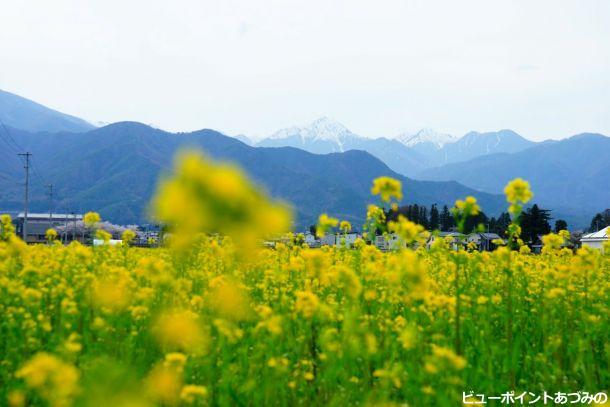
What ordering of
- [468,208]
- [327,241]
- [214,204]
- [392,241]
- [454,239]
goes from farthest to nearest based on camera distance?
1. [327,241]
2. [454,239]
3. [392,241]
4. [468,208]
5. [214,204]

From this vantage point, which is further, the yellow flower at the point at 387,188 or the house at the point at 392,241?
the house at the point at 392,241

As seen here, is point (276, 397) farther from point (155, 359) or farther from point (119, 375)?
point (119, 375)

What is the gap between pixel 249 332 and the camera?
4531 millimetres

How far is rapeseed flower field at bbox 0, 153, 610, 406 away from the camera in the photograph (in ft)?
5.58

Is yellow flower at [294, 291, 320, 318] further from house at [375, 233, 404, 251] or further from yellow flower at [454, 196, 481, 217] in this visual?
house at [375, 233, 404, 251]

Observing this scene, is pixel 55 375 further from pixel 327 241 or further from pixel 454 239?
pixel 327 241

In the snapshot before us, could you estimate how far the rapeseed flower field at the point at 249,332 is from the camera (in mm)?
1702

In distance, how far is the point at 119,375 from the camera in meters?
1.69

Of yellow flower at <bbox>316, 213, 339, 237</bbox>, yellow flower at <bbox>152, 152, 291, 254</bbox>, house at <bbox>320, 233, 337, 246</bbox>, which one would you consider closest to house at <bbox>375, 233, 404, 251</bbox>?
yellow flower at <bbox>316, 213, 339, 237</bbox>

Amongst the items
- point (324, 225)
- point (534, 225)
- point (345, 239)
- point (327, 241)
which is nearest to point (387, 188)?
point (324, 225)

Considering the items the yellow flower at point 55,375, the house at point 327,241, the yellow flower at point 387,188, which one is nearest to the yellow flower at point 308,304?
the yellow flower at point 387,188

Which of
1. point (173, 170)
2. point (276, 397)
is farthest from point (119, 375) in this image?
point (276, 397)

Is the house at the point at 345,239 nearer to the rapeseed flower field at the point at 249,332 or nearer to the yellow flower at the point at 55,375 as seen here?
the rapeseed flower field at the point at 249,332

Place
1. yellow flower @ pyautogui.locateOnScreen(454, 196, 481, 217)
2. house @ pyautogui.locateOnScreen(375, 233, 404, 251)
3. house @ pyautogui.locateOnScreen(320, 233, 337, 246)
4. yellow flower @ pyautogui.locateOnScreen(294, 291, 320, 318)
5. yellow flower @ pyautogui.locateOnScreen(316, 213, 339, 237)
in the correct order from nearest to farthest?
yellow flower @ pyautogui.locateOnScreen(294, 291, 320, 318)
yellow flower @ pyautogui.locateOnScreen(454, 196, 481, 217)
yellow flower @ pyautogui.locateOnScreen(316, 213, 339, 237)
house @ pyautogui.locateOnScreen(375, 233, 404, 251)
house @ pyautogui.locateOnScreen(320, 233, 337, 246)
